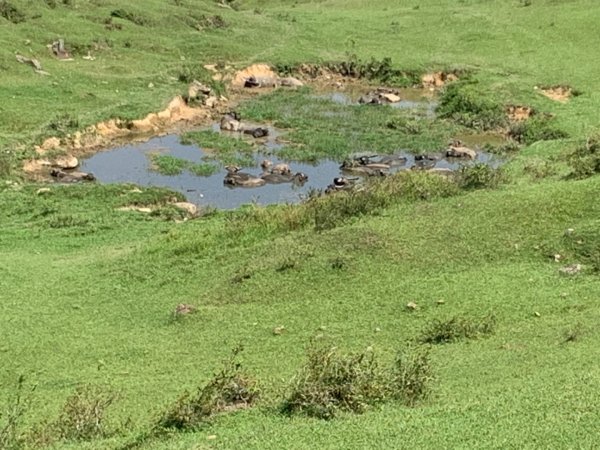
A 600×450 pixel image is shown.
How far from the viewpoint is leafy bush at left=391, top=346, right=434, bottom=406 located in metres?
10.1

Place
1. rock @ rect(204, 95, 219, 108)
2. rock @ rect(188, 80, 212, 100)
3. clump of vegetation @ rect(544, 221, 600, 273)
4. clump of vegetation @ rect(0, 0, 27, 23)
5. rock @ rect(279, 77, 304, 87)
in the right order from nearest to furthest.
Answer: clump of vegetation @ rect(544, 221, 600, 273) < rock @ rect(188, 80, 212, 100) < rock @ rect(204, 95, 219, 108) < clump of vegetation @ rect(0, 0, 27, 23) < rock @ rect(279, 77, 304, 87)

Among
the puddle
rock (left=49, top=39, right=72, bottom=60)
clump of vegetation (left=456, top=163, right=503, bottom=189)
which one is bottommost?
the puddle

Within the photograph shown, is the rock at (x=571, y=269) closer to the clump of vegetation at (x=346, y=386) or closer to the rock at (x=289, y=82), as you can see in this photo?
the clump of vegetation at (x=346, y=386)

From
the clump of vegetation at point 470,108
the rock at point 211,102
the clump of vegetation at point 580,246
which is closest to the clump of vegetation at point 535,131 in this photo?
the clump of vegetation at point 470,108

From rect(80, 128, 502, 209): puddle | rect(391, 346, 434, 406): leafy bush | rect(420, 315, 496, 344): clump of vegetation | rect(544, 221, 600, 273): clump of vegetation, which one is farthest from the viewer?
rect(80, 128, 502, 209): puddle

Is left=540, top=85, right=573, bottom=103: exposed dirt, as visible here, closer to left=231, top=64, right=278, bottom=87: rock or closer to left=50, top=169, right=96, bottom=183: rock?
left=231, top=64, right=278, bottom=87: rock

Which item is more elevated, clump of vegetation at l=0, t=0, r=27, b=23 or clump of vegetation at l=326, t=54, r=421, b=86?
clump of vegetation at l=0, t=0, r=27, b=23

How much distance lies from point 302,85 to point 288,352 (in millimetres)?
32357

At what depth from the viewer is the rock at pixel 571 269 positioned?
15234 mm

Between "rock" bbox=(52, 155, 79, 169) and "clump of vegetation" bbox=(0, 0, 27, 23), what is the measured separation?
16.3 metres

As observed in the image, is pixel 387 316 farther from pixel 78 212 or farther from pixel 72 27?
pixel 72 27

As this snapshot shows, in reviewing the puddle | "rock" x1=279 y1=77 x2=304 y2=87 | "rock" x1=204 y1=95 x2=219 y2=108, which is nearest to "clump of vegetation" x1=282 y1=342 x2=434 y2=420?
the puddle

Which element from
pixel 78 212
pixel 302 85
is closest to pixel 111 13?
pixel 302 85

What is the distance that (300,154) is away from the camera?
107 ft
